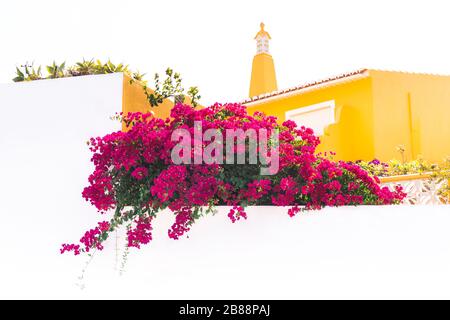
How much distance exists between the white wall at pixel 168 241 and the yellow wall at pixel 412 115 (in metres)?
10.7

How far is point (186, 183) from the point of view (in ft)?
17.0

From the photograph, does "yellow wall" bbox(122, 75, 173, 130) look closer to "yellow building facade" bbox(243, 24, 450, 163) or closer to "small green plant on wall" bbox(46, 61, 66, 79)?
"small green plant on wall" bbox(46, 61, 66, 79)

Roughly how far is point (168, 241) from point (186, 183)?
80cm

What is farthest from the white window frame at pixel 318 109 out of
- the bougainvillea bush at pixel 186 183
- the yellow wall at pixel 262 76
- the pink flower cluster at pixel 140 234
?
the pink flower cluster at pixel 140 234

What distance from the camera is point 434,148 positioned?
1648 centimetres

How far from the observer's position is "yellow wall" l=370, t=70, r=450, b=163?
15742 mm

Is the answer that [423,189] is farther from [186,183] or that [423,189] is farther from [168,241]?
[186,183]

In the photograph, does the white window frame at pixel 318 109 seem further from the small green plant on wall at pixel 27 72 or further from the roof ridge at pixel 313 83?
the small green plant on wall at pixel 27 72

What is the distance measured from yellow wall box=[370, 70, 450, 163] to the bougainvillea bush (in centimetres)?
1058

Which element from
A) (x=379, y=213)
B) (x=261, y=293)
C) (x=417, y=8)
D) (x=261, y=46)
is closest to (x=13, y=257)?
(x=261, y=293)

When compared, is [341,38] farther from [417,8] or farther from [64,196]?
[64,196]

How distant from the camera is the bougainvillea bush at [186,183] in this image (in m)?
5.16

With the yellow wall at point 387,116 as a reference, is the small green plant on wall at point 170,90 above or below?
below

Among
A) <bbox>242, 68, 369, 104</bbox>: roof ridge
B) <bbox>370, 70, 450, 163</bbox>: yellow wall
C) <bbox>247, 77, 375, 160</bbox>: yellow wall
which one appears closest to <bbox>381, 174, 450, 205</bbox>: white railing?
<bbox>247, 77, 375, 160</bbox>: yellow wall
